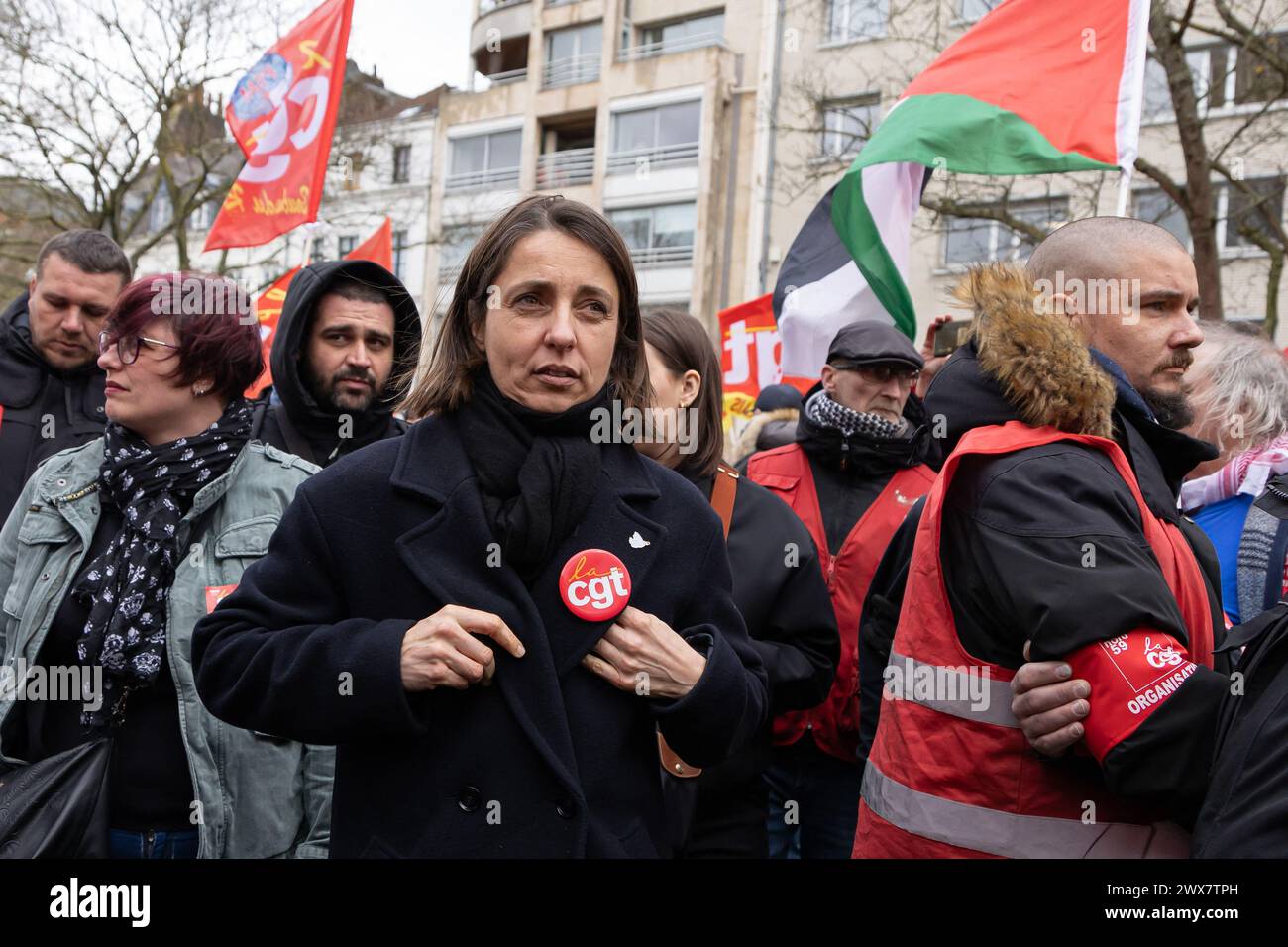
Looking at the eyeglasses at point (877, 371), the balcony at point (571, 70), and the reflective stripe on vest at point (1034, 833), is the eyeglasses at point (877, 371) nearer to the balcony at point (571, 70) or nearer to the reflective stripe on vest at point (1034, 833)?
the reflective stripe on vest at point (1034, 833)


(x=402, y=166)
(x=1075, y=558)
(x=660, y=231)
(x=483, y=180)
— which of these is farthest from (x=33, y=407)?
(x=402, y=166)

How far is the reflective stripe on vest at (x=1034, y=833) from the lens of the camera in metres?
2.18

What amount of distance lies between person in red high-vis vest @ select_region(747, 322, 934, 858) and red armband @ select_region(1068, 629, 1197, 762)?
5.32 ft

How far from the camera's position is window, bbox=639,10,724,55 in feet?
99.1

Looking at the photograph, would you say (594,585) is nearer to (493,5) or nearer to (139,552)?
(139,552)

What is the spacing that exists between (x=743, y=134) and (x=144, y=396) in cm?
2766

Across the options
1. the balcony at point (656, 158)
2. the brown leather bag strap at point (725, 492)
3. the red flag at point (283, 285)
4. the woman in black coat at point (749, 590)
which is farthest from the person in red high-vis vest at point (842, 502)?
the balcony at point (656, 158)

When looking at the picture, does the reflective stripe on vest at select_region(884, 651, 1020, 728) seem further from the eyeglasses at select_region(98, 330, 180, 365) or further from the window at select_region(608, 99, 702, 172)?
the window at select_region(608, 99, 702, 172)

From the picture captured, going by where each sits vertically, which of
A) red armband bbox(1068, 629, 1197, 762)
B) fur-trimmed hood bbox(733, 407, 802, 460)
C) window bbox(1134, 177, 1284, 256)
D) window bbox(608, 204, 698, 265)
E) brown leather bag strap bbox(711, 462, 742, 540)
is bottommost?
red armband bbox(1068, 629, 1197, 762)

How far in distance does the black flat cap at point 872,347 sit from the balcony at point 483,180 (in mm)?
29332

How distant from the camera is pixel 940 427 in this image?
101 inches

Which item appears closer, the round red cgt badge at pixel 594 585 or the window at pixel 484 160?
the round red cgt badge at pixel 594 585

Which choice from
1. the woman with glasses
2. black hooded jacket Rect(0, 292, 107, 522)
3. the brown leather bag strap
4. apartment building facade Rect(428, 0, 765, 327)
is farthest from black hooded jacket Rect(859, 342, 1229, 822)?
apartment building facade Rect(428, 0, 765, 327)

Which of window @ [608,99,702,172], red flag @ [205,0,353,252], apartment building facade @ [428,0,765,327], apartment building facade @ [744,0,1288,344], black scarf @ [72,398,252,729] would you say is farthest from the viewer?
window @ [608,99,702,172]
